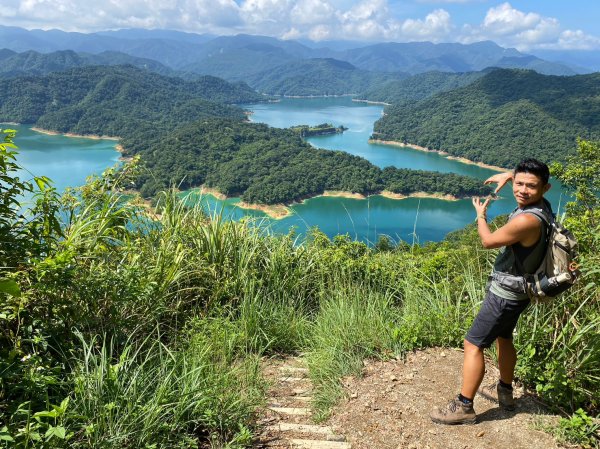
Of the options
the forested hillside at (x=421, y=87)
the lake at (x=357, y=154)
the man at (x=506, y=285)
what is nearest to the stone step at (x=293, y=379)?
the man at (x=506, y=285)

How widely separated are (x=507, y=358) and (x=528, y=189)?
2.22ft

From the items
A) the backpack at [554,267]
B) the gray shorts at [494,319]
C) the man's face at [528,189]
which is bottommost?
the gray shorts at [494,319]

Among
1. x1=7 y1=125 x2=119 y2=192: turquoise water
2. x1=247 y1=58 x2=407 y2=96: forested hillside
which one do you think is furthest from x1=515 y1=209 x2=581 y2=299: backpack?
x1=247 y1=58 x2=407 y2=96: forested hillside

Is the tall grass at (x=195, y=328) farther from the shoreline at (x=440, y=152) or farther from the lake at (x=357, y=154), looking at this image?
the shoreline at (x=440, y=152)

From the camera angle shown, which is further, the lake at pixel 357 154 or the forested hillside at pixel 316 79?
the forested hillside at pixel 316 79

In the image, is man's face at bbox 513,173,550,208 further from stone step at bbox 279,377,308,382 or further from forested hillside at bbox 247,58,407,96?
forested hillside at bbox 247,58,407,96

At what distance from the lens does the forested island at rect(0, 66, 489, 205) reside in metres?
39.2

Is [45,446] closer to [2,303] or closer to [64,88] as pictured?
[2,303]

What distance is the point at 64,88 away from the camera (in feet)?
272

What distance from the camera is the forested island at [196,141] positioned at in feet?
129

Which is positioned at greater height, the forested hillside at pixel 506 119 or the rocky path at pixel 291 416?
the forested hillside at pixel 506 119

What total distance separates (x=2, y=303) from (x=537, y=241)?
181 centimetres

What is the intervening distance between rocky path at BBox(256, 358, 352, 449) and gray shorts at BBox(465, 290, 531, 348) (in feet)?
2.08

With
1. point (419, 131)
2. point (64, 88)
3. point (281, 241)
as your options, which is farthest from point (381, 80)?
point (281, 241)
